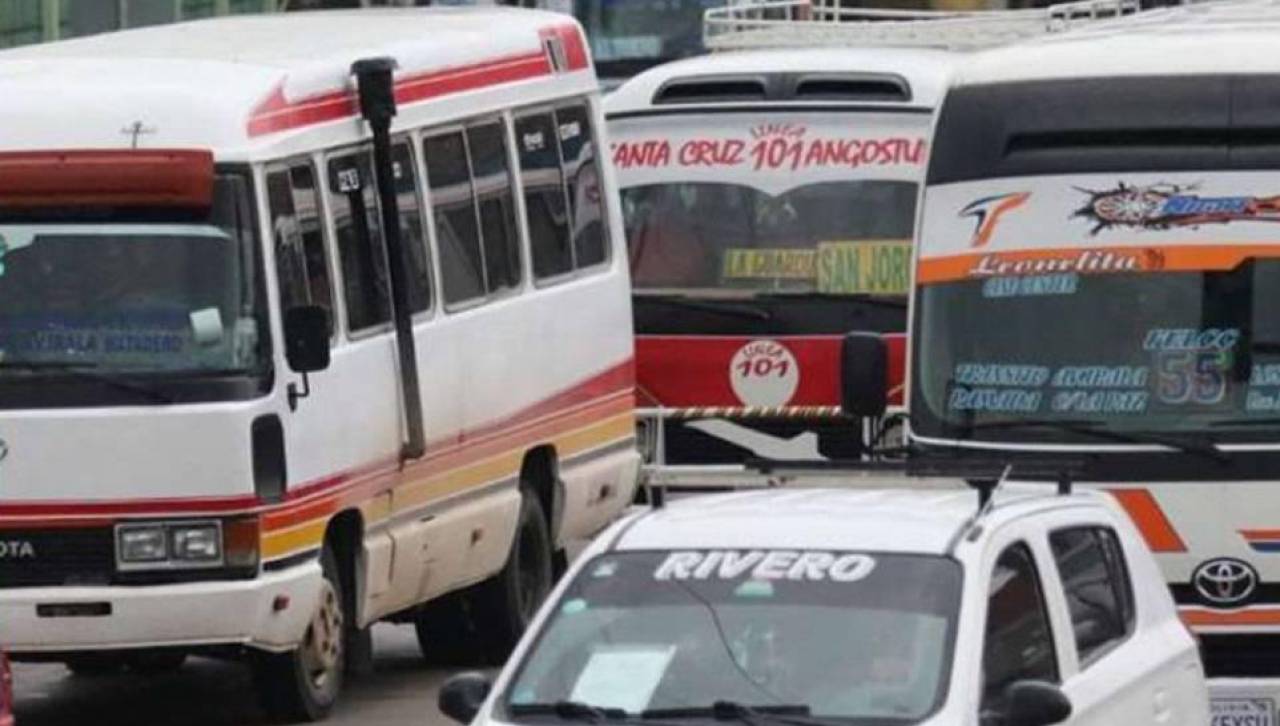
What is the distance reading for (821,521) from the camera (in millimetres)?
10938

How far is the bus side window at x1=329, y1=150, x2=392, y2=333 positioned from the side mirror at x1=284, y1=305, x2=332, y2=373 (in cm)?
110

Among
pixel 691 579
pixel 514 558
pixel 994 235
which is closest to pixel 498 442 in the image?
pixel 514 558

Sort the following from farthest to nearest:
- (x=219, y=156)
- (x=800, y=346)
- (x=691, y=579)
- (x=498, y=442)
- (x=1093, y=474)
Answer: (x=800, y=346)
(x=498, y=442)
(x=219, y=156)
(x=1093, y=474)
(x=691, y=579)

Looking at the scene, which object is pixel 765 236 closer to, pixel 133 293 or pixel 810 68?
pixel 810 68

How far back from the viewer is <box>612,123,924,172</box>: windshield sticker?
21.6m

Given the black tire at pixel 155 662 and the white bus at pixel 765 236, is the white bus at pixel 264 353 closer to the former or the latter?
the black tire at pixel 155 662

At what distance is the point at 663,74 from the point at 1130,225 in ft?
25.2

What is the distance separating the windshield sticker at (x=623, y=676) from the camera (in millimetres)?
10273

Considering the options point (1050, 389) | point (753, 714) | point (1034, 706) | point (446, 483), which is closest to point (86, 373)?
point (446, 483)

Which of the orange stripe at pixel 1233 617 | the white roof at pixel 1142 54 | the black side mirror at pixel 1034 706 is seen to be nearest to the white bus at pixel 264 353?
the white roof at pixel 1142 54

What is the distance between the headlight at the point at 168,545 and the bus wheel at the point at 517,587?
325 cm

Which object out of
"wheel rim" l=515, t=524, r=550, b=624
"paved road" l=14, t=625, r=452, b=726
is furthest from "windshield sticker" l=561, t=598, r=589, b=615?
"wheel rim" l=515, t=524, r=550, b=624

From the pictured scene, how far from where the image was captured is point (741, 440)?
21672mm

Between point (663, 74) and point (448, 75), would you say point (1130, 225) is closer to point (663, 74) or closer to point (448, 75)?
point (448, 75)
